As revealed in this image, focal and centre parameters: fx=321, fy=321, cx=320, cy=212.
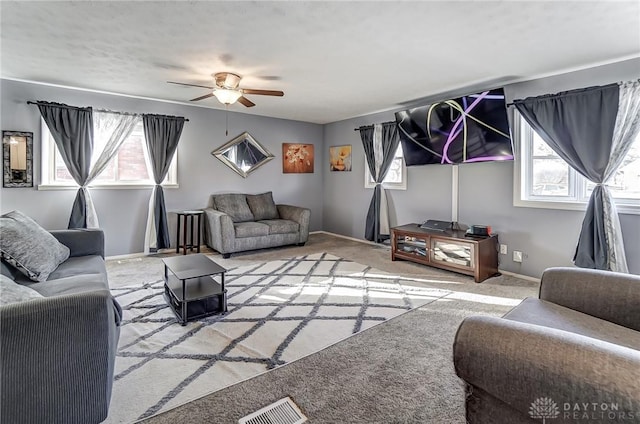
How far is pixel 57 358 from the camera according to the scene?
136 centimetres

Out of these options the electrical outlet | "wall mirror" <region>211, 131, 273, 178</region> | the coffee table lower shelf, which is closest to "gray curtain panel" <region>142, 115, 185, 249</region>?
"wall mirror" <region>211, 131, 273, 178</region>

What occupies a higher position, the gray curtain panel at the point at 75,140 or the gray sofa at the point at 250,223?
the gray curtain panel at the point at 75,140

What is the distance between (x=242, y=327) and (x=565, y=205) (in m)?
3.60

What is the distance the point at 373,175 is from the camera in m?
5.64

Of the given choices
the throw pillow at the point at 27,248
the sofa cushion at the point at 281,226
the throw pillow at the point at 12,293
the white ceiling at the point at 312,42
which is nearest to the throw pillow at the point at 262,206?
the sofa cushion at the point at 281,226

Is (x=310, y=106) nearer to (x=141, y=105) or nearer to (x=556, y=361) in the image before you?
(x=141, y=105)

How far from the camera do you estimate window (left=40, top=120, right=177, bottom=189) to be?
167 inches

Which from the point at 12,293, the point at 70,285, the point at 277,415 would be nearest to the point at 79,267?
the point at 70,285

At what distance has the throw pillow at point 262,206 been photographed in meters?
5.72

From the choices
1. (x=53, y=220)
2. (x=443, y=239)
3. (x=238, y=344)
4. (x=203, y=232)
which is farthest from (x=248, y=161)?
(x=238, y=344)

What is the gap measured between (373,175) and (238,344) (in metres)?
3.98

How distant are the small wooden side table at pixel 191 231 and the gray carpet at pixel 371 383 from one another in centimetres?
350

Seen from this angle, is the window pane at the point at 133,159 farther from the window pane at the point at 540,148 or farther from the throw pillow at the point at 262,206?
the window pane at the point at 540,148

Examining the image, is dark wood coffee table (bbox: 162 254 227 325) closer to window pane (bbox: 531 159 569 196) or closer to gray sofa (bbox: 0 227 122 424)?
gray sofa (bbox: 0 227 122 424)
